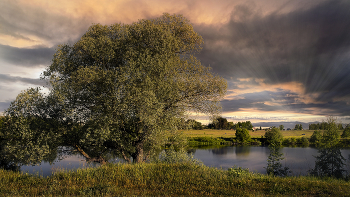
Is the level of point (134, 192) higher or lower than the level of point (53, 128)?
lower

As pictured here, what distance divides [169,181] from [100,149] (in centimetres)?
1136

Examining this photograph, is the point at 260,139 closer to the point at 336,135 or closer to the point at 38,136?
the point at 336,135

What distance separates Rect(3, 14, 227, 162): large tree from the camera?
1545 centimetres

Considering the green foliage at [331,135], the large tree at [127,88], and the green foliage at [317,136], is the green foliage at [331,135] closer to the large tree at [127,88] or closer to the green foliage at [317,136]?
the green foliage at [317,136]

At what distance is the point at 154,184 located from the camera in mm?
9266

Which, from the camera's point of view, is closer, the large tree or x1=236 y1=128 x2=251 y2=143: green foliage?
the large tree

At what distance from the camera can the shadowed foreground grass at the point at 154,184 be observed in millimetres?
8094

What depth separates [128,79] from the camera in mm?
15562

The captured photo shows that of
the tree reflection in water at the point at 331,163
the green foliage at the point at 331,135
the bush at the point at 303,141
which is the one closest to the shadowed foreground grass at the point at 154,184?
the tree reflection in water at the point at 331,163

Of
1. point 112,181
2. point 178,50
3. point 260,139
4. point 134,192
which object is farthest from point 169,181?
point 260,139

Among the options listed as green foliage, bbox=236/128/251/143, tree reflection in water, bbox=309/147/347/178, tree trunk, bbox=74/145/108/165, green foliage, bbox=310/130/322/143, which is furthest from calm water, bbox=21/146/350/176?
green foliage, bbox=236/128/251/143

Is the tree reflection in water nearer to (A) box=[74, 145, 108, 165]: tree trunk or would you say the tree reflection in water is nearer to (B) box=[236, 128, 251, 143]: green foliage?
(A) box=[74, 145, 108, 165]: tree trunk

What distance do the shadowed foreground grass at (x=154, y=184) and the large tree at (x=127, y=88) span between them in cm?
450

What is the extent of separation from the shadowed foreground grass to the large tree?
4.50 meters
